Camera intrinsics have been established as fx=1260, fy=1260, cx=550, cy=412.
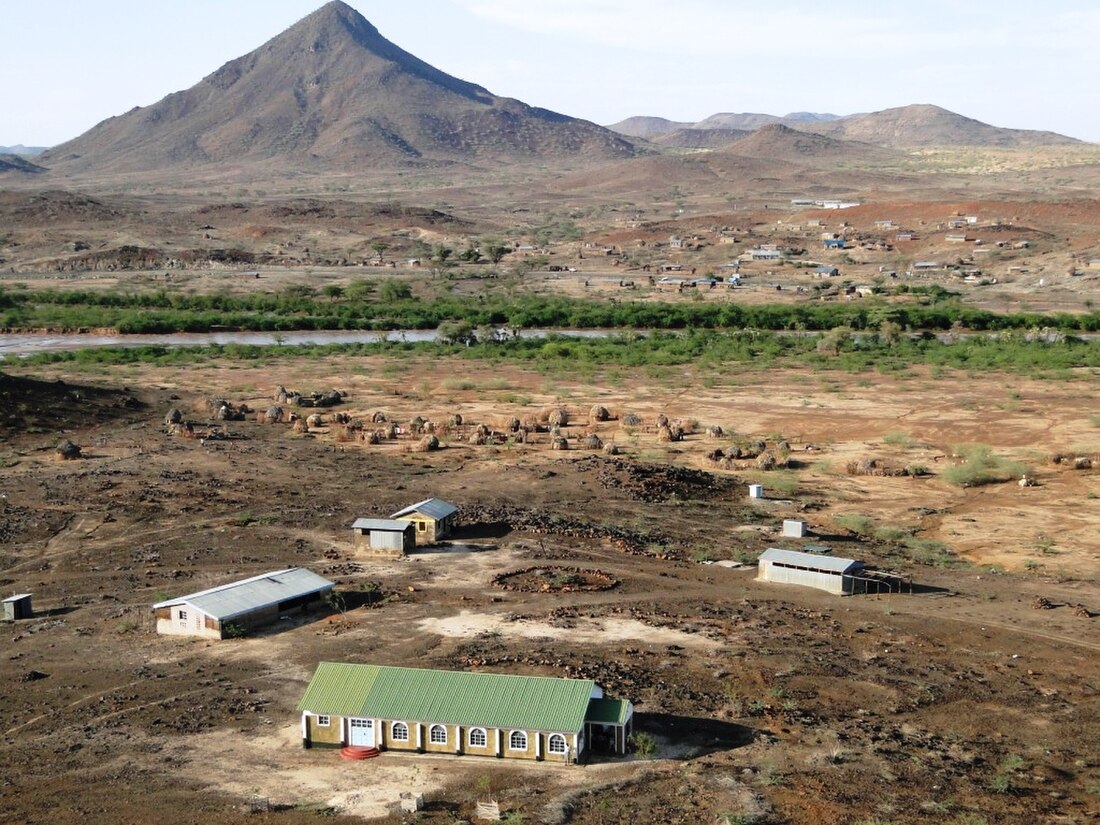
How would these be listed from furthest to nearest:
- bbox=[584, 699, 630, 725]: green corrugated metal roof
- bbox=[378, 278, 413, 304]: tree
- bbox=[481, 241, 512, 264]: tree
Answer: bbox=[481, 241, 512, 264]: tree
bbox=[378, 278, 413, 304]: tree
bbox=[584, 699, 630, 725]: green corrugated metal roof

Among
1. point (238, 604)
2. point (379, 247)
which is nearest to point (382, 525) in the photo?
point (238, 604)

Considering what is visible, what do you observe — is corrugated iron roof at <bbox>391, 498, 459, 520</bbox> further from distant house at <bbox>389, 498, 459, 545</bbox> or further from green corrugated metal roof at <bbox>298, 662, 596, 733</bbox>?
green corrugated metal roof at <bbox>298, 662, 596, 733</bbox>

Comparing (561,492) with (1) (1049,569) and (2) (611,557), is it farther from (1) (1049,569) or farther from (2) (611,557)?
(1) (1049,569)

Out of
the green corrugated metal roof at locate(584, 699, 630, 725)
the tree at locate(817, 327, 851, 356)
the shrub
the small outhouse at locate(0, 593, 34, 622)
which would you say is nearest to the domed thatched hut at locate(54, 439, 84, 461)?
the small outhouse at locate(0, 593, 34, 622)

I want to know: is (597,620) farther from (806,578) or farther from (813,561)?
(813,561)

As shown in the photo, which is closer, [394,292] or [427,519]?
[427,519]

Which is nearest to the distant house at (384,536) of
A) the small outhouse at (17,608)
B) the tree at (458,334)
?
the small outhouse at (17,608)

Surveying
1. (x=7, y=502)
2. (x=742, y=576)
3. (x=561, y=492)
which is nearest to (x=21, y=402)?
(x=7, y=502)
